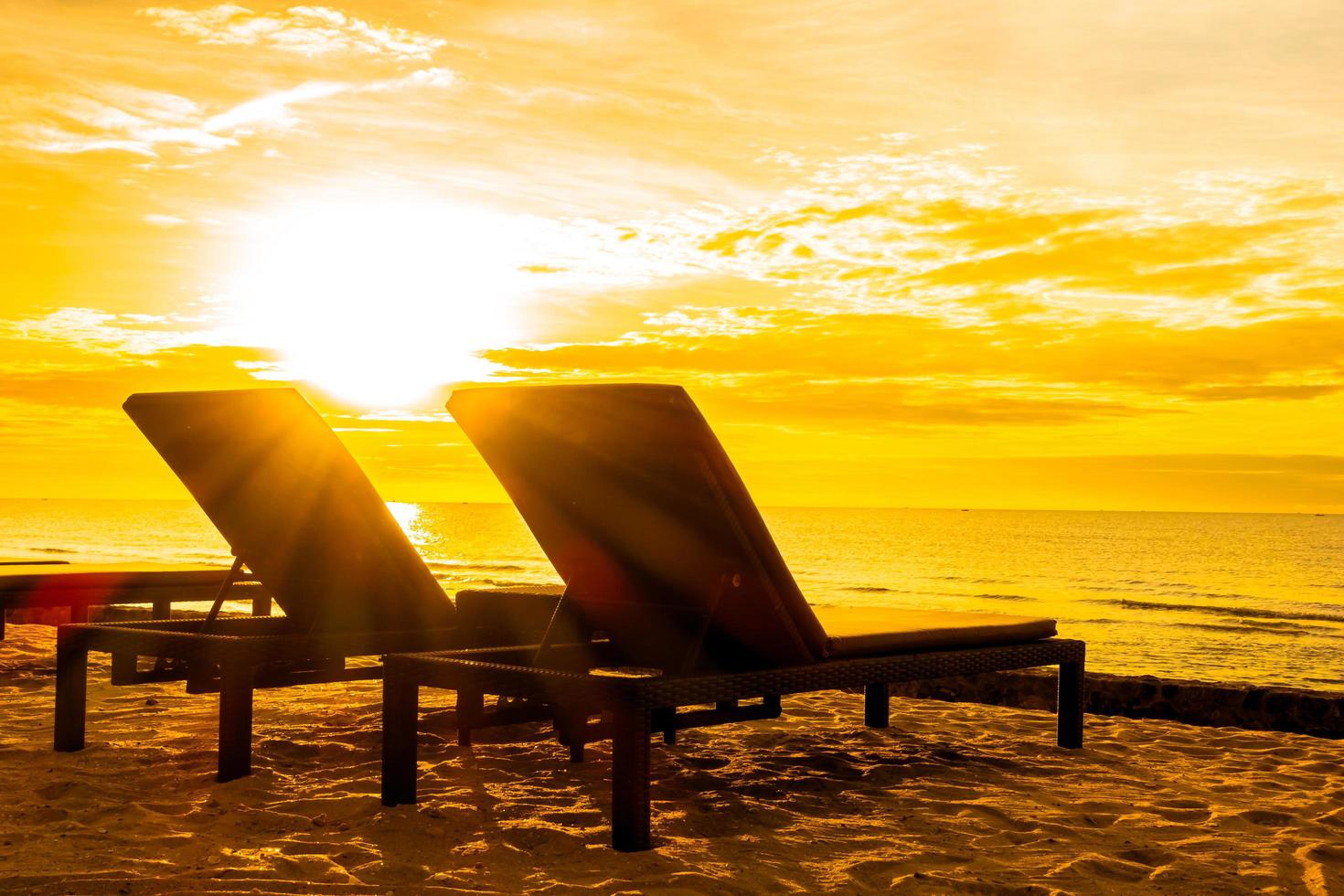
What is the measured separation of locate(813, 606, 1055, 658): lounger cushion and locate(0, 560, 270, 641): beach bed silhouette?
12.6ft

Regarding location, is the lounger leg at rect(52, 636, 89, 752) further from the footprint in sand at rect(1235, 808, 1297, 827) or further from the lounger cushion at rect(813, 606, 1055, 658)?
the footprint in sand at rect(1235, 808, 1297, 827)

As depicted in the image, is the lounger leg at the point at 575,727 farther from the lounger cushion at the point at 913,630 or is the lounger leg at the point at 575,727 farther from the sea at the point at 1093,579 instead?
the sea at the point at 1093,579

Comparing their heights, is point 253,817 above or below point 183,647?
below

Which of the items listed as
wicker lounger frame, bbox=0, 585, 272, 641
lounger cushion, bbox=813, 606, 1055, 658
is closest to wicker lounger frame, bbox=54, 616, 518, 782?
wicker lounger frame, bbox=0, 585, 272, 641

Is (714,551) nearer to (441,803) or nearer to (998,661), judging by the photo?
(441,803)

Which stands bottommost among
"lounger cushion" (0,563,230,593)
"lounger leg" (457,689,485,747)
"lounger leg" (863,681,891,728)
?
"lounger leg" (863,681,891,728)

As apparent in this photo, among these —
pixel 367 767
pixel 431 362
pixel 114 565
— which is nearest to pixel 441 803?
pixel 367 767

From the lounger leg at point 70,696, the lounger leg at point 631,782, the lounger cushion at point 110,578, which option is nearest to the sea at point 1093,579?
the lounger cushion at point 110,578

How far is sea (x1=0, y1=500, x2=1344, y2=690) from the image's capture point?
770 inches

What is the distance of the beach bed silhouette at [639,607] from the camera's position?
367 cm

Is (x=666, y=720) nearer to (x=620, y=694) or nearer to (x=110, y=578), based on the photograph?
(x=620, y=694)

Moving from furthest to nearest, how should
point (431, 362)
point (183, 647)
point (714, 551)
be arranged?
point (431, 362) → point (183, 647) → point (714, 551)

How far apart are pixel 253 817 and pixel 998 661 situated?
329 cm

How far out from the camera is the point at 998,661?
523cm
